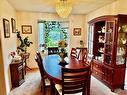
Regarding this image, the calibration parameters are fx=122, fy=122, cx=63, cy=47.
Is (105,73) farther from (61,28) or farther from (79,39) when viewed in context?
(61,28)

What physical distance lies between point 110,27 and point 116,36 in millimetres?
365

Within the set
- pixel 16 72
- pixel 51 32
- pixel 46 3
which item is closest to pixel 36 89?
pixel 16 72

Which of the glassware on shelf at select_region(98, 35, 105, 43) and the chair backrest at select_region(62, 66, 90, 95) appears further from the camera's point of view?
the glassware on shelf at select_region(98, 35, 105, 43)

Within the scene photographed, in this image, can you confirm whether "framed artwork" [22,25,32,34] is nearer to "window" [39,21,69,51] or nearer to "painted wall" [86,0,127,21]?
"window" [39,21,69,51]

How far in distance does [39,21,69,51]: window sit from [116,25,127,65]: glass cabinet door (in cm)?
269

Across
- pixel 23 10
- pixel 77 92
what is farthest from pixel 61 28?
pixel 77 92

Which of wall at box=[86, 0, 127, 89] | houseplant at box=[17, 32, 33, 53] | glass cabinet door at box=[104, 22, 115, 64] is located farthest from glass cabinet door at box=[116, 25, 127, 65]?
houseplant at box=[17, 32, 33, 53]

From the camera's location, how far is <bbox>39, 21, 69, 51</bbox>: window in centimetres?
530

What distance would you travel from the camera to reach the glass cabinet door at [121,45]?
329 cm

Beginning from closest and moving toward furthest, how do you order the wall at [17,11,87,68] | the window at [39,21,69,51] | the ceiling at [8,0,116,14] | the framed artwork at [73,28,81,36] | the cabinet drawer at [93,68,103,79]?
the ceiling at [8,0,116,14], the cabinet drawer at [93,68,103,79], the wall at [17,11,87,68], the window at [39,21,69,51], the framed artwork at [73,28,81,36]

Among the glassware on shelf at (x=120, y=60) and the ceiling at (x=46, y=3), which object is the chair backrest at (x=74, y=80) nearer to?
the glassware on shelf at (x=120, y=60)

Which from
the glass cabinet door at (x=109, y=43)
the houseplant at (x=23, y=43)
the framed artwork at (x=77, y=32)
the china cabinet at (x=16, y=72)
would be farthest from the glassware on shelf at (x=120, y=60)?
the houseplant at (x=23, y=43)

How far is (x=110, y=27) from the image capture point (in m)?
3.43

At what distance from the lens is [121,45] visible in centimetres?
333
